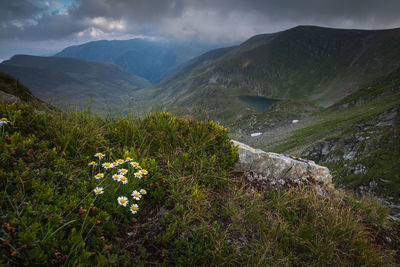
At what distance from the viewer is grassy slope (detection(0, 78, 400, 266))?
7.00 feet

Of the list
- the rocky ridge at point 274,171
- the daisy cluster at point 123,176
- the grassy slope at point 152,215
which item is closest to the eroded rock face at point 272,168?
the rocky ridge at point 274,171

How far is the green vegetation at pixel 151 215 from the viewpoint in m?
2.13

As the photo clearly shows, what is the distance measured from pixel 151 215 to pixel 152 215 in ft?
0.05

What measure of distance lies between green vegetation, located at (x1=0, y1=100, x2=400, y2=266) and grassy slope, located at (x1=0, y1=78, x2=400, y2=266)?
2 cm

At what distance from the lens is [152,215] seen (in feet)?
10.3

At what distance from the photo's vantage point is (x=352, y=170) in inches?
784

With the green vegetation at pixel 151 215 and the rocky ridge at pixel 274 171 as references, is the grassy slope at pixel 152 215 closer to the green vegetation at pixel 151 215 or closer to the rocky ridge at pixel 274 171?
the green vegetation at pixel 151 215

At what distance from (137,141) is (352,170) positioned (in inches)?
933

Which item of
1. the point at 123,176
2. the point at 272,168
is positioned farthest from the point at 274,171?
the point at 123,176

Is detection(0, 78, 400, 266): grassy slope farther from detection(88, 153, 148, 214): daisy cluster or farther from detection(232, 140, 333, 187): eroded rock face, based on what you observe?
detection(232, 140, 333, 187): eroded rock face

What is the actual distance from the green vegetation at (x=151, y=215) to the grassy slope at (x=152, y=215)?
15 millimetres

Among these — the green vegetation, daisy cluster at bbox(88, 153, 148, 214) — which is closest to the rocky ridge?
the green vegetation

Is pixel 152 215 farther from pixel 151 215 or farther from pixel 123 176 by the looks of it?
pixel 123 176

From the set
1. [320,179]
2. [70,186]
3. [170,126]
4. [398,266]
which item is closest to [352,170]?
[320,179]
